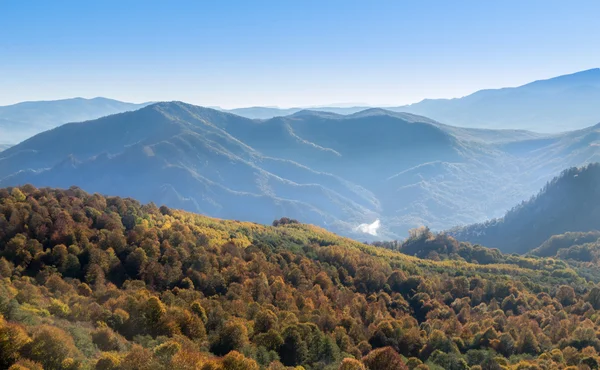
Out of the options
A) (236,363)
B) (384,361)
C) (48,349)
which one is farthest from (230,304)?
(48,349)

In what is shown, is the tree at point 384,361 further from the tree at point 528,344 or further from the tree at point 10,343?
the tree at point 528,344

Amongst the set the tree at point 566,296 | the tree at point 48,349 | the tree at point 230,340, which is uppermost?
the tree at point 48,349

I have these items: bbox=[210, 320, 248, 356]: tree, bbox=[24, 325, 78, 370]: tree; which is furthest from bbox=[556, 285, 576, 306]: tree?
bbox=[24, 325, 78, 370]: tree

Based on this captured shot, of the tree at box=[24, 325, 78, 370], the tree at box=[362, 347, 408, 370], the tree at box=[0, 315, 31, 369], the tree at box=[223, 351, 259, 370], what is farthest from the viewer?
the tree at box=[362, 347, 408, 370]

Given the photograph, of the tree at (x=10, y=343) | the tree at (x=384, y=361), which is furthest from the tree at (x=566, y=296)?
the tree at (x=10, y=343)

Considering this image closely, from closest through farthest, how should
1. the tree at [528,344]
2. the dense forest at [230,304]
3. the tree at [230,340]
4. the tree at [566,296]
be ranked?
1. the dense forest at [230,304]
2. the tree at [230,340]
3. the tree at [528,344]
4. the tree at [566,296]

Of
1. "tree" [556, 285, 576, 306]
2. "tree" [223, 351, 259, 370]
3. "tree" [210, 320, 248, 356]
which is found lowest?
"tree" [556, 285, 576, 306]

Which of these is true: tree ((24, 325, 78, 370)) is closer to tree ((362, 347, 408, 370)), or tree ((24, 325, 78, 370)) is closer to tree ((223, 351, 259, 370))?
tree ((223, 351, 259, 370))

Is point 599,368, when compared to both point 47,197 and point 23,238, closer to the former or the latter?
point 23,238

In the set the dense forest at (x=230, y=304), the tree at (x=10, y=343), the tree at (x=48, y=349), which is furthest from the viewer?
the dense forest at (x=230, y=304)
